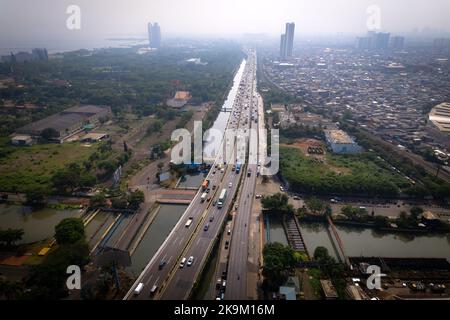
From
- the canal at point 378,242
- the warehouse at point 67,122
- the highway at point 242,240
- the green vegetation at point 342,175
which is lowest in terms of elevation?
the canal at point 378,242

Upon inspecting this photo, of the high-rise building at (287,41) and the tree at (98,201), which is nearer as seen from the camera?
the tree at (98,201)

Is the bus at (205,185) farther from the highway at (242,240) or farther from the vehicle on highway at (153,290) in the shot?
the vehicle on highway at (153,290)

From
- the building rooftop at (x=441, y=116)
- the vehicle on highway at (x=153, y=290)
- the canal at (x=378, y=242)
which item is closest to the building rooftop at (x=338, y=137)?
the building rooftop at (x=441, y=116)

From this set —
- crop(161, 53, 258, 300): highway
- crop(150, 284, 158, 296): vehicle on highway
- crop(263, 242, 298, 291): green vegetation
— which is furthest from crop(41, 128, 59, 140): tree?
crop(263, 242, 298, 291): green vegetation

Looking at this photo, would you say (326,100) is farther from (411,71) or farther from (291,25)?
(291,25)

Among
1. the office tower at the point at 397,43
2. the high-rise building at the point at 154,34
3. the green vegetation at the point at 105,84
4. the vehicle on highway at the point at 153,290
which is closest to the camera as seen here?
the vehicle on highway at the point at 153,290

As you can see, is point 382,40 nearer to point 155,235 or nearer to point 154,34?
point 154,34
